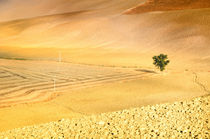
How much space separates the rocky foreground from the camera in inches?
225

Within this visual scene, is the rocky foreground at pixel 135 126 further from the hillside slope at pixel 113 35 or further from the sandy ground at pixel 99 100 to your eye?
the hillside slope at pixel 113 35

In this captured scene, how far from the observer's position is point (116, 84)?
1450cm

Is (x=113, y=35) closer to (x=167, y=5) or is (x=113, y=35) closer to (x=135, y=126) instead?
(x=167, y=5)

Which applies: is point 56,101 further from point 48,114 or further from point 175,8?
point 175,8

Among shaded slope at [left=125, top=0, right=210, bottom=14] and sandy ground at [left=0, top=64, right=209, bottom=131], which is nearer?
sandy ground at [left=0, top=64, right=209, bottom=131]

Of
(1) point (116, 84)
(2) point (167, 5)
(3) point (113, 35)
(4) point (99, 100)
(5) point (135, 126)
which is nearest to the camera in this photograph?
(5) point (135, 126)

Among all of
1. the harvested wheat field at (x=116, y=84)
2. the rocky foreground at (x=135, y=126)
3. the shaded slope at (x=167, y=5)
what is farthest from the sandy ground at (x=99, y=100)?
the shaded slope at (x=167, y=5)

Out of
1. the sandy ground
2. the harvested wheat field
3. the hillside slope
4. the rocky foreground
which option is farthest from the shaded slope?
the rocky foreground

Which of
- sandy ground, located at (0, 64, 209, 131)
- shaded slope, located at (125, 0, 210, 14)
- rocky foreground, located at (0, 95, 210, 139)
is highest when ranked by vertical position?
shaded slope, located at (125, 0, 210, 14)

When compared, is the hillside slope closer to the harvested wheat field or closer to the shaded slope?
the harvested wheat field

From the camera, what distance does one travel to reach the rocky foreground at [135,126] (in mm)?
5719

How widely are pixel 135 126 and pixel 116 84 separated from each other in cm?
834

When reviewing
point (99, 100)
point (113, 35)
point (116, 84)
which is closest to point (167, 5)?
point (113, 35)

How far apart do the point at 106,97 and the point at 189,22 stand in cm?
3322
